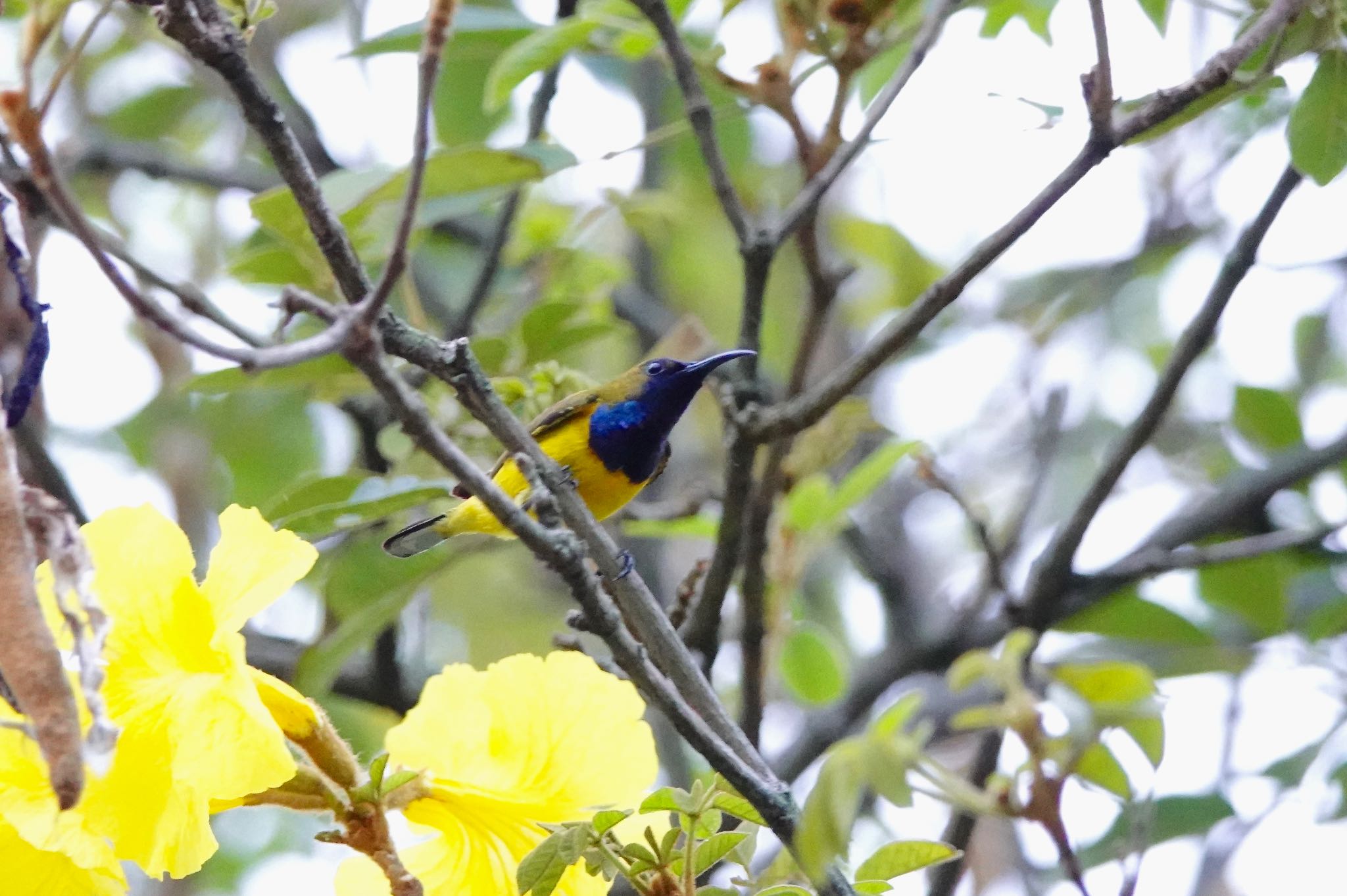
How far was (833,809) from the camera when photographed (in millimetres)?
942

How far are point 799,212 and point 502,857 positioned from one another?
3.95 feet

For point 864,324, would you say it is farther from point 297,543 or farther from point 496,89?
point 297,543

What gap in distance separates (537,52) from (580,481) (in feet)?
5.16

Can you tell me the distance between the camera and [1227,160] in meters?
4.39

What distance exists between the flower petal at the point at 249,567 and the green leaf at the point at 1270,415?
282 centimetres

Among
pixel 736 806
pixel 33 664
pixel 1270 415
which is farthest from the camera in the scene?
pixel 1270 415

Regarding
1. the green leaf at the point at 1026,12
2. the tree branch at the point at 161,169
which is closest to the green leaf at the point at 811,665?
the green leaf at the point at 1026,12

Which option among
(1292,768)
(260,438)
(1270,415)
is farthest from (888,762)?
(260,438)

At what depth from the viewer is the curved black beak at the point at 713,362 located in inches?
93.5

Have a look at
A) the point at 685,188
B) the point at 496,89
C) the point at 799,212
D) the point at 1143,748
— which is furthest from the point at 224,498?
the point at 1143,748

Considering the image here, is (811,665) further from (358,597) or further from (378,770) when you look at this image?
(378,770)

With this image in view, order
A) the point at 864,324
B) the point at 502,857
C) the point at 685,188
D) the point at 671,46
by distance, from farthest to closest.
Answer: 1. the point at 864,324
2. the point at 685,188
3. the point at 671,46
4. the point at 502,857

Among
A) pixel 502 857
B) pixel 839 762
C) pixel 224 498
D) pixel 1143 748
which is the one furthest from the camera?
pixel 224 498

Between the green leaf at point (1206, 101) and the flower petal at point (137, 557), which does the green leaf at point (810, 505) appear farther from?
the flower petal at point (137, 557)
